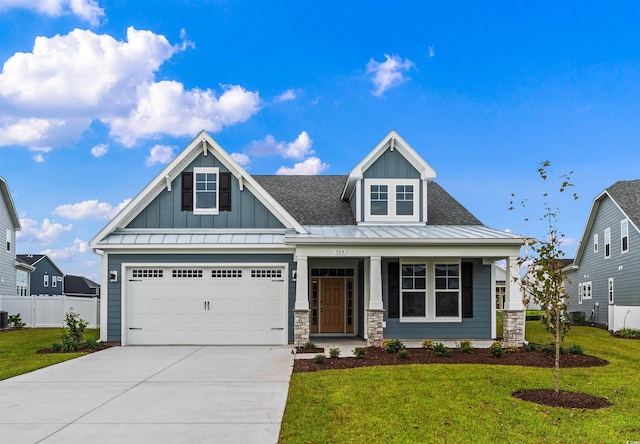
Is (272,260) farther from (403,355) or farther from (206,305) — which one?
(403,355)

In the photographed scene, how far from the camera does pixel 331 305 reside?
19.3 metres

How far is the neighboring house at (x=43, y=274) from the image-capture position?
46531 mm

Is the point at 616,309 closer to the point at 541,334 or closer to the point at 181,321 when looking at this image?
the point at 541,334

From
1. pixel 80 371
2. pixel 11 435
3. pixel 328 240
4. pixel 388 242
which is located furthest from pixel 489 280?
pixel 11 435

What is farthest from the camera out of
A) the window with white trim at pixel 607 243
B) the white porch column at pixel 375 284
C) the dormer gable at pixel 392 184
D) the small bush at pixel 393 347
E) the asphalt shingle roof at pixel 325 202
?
the window with white trim at pixel 607 243

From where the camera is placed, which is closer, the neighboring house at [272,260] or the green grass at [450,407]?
the green grass at [450,407]

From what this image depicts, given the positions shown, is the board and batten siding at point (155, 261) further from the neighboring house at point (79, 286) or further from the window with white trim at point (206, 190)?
the neighboring house at point (79, 286)

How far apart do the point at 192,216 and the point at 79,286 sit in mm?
48898

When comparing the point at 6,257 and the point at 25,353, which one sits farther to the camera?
the point at 6,257

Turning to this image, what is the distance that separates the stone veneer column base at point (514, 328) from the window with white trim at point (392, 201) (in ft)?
14.2

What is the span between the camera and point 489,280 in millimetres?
18125

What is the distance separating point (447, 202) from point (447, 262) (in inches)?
157

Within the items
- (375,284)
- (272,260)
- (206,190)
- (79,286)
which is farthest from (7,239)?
(79,286)

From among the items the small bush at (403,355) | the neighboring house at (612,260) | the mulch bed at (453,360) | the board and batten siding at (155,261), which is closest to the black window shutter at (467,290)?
the mulch bed at (453,360)
